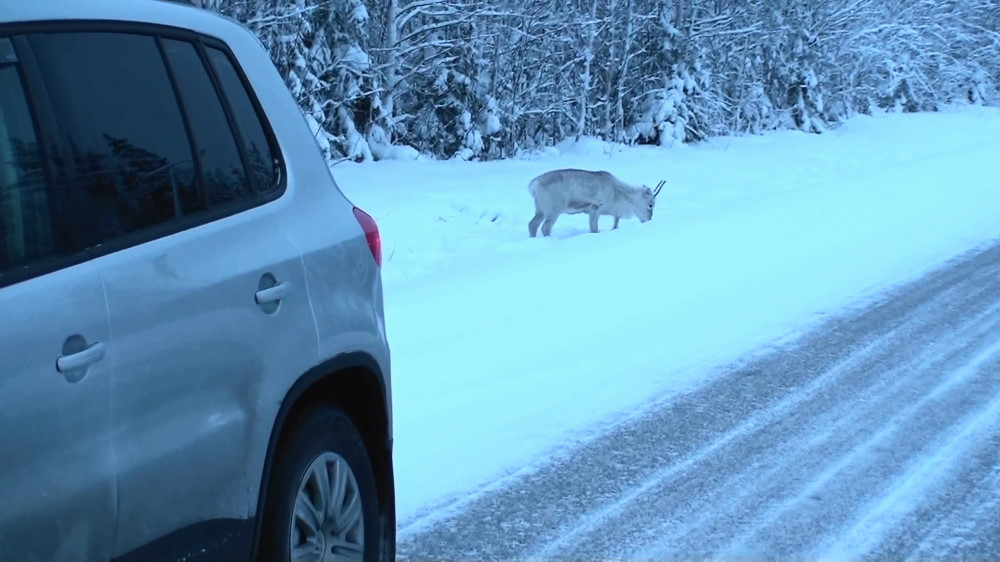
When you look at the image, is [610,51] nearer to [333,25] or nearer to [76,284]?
[333,25]

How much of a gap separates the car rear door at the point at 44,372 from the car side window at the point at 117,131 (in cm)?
12

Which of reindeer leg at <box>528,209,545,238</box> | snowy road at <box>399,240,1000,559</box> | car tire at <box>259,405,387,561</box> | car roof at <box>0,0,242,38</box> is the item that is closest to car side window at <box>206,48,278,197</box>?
car roof at <box>0,0,242,38</box>

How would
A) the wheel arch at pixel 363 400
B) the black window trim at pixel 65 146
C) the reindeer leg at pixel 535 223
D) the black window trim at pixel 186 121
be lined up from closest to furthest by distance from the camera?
the black window trim at pixel 65 146 < the black window trim at pixel 186 121 < the wheel arch at pixel 363 400 < the reindeer leg at pixel 535 223

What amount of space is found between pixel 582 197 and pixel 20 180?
13.2m

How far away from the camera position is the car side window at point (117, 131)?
10.1 ft

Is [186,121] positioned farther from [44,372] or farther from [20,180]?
[44,372]

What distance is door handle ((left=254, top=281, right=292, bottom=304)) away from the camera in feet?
12.0

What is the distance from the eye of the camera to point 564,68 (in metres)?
26.6

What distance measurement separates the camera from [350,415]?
440 centimetres

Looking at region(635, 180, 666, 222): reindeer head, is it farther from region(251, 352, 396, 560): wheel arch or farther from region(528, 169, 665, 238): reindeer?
region(251, 352, 396, 560): wheel arch

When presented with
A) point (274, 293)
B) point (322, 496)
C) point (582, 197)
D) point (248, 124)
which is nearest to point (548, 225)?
point (582, 197)

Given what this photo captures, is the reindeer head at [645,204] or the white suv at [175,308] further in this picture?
the reindeer head at [645,204]

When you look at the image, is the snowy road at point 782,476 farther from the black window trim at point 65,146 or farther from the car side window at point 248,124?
the black window trim at point 65,146

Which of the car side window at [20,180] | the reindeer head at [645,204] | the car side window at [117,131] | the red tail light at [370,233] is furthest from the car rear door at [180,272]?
the reindeer head at [645,204]
